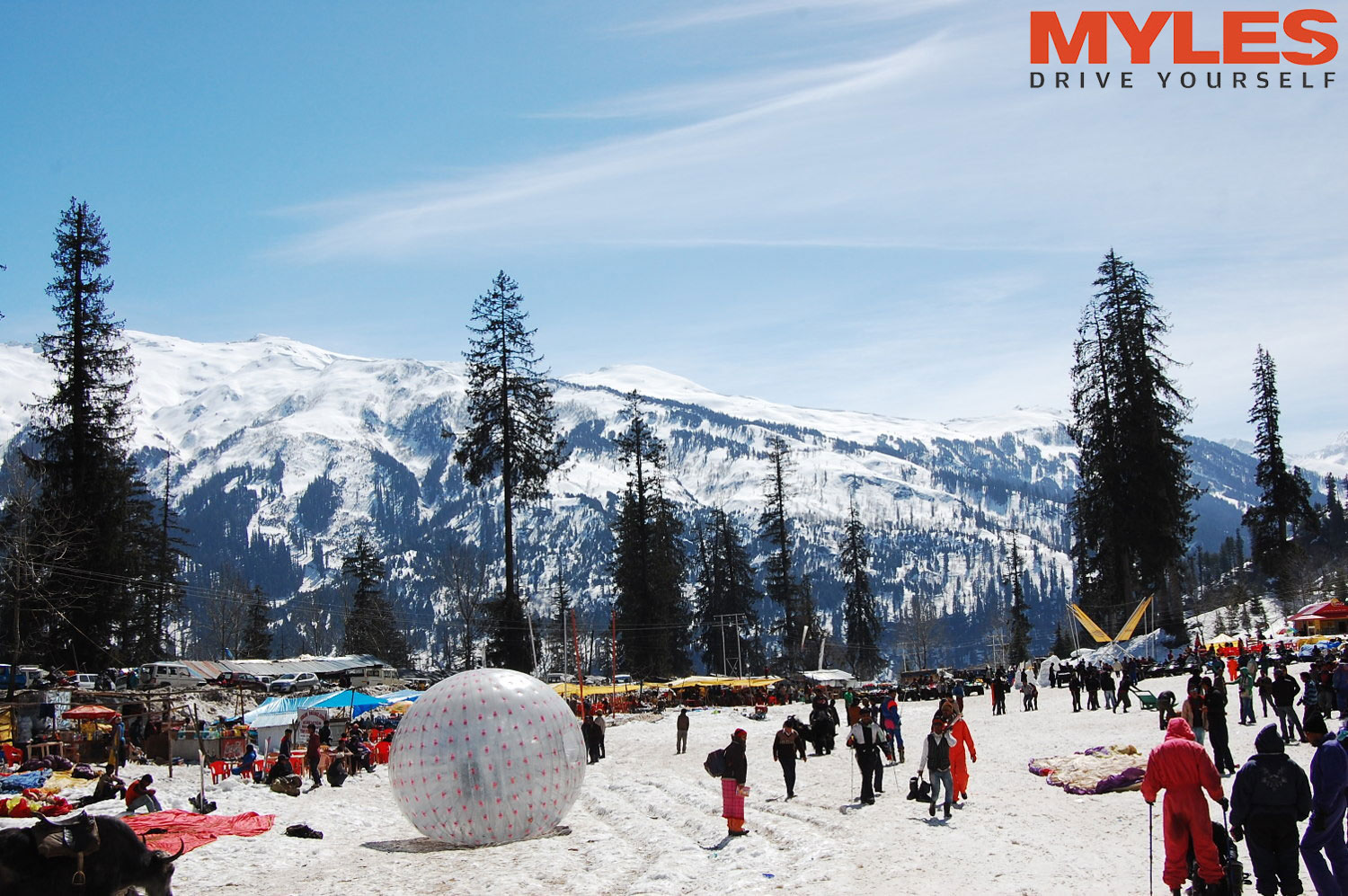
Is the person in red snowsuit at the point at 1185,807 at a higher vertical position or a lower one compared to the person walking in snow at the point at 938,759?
higher

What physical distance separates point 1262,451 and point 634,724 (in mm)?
41302

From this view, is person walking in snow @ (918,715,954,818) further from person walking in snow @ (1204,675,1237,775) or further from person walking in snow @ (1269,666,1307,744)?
person walking in snow @ (1269,666,1307,744)

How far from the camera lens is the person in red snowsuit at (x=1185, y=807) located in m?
8.77

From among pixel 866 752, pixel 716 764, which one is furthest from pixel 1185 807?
pixel 866 752

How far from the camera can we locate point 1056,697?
36.8 metres

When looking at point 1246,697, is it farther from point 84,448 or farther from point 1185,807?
point 84,448

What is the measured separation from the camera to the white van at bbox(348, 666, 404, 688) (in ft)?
186

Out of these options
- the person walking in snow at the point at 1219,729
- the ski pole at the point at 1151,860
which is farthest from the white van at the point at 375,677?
the ski pole at the point at 1151,860

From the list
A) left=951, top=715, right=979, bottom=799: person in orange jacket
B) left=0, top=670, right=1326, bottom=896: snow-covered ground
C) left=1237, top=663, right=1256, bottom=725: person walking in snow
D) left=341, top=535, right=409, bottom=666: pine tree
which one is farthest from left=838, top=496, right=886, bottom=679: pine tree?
left=951, top=715, right=979, bottom=799: person in orange jacket

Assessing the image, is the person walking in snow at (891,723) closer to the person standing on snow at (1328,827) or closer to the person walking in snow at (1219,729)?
the person walking in snow at (1219,729)

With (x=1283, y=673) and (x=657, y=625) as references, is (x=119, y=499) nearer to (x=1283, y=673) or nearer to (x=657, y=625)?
(x=657, y=625)

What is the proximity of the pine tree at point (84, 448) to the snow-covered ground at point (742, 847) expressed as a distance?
1914 cm

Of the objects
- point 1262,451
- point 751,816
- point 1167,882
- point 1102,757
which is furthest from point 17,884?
point 1262,451

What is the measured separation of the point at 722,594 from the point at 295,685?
27843 mm
